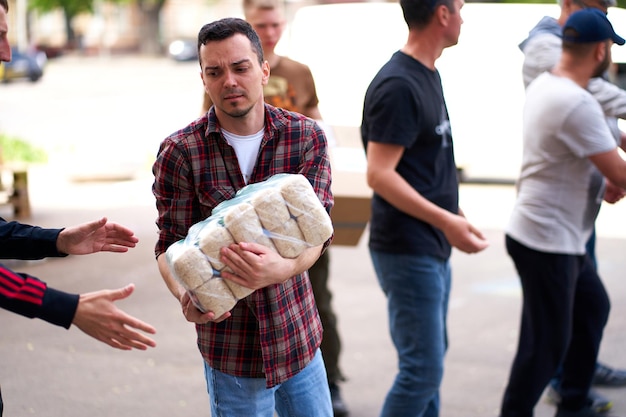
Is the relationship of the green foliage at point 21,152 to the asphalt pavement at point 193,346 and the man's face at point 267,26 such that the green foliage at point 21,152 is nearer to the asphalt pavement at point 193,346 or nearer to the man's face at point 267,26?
the asphalt pavement at point 193,346

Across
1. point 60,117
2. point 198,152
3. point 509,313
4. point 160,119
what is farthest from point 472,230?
point 60,117

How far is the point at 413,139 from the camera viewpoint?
3451 millimetres

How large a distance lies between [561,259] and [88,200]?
7778 millimetres

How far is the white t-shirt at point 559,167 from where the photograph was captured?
145 inches

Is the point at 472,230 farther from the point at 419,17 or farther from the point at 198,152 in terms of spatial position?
the point at 198,152

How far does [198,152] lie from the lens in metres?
2.57

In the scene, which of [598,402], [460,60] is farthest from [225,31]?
[460,60]

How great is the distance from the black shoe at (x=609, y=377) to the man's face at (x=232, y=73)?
10.6 ft

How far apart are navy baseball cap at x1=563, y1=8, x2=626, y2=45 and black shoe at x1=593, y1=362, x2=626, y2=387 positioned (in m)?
2.06

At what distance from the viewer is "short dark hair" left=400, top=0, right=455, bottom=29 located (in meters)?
3.55

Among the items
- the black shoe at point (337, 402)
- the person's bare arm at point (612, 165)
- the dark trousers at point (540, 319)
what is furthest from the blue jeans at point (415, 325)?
the black shoe at point (337, 402)

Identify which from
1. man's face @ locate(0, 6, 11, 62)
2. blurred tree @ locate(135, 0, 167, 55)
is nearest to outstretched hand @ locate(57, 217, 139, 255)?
man's face @ locate(0, 6, 11, 62)

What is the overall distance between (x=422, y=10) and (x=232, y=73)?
1.31 metres

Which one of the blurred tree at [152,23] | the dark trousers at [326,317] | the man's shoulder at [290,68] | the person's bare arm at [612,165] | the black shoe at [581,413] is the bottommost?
the blurred tree at [152,23]
